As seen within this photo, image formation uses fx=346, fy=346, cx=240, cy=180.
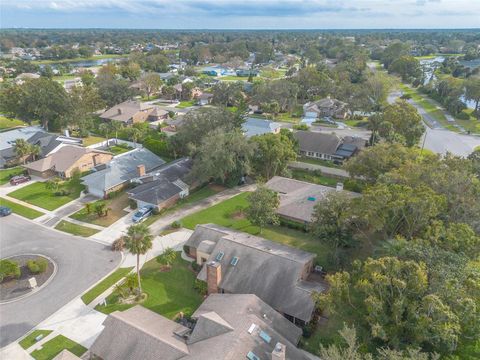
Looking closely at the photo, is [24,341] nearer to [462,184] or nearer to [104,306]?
[104,306]

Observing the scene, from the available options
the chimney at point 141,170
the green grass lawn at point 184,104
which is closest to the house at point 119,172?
the chimney at point 141,170

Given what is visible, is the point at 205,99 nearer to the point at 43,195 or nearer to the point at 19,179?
the point at 19,179

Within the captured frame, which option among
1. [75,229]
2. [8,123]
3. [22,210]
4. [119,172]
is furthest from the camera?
[8,123]

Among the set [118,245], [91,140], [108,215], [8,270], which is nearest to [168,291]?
[118,245]

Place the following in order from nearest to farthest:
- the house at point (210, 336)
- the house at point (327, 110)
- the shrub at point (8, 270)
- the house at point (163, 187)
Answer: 1. the house at point (210, 336)
2. the shrub at point (8, 270)
3. the house at point (163, 187)
4. the house at point (327, 110)

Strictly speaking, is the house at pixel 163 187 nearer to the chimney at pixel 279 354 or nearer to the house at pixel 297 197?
the house at pixel 297 197

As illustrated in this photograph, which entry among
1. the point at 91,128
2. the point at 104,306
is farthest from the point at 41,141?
the point at 104,306
